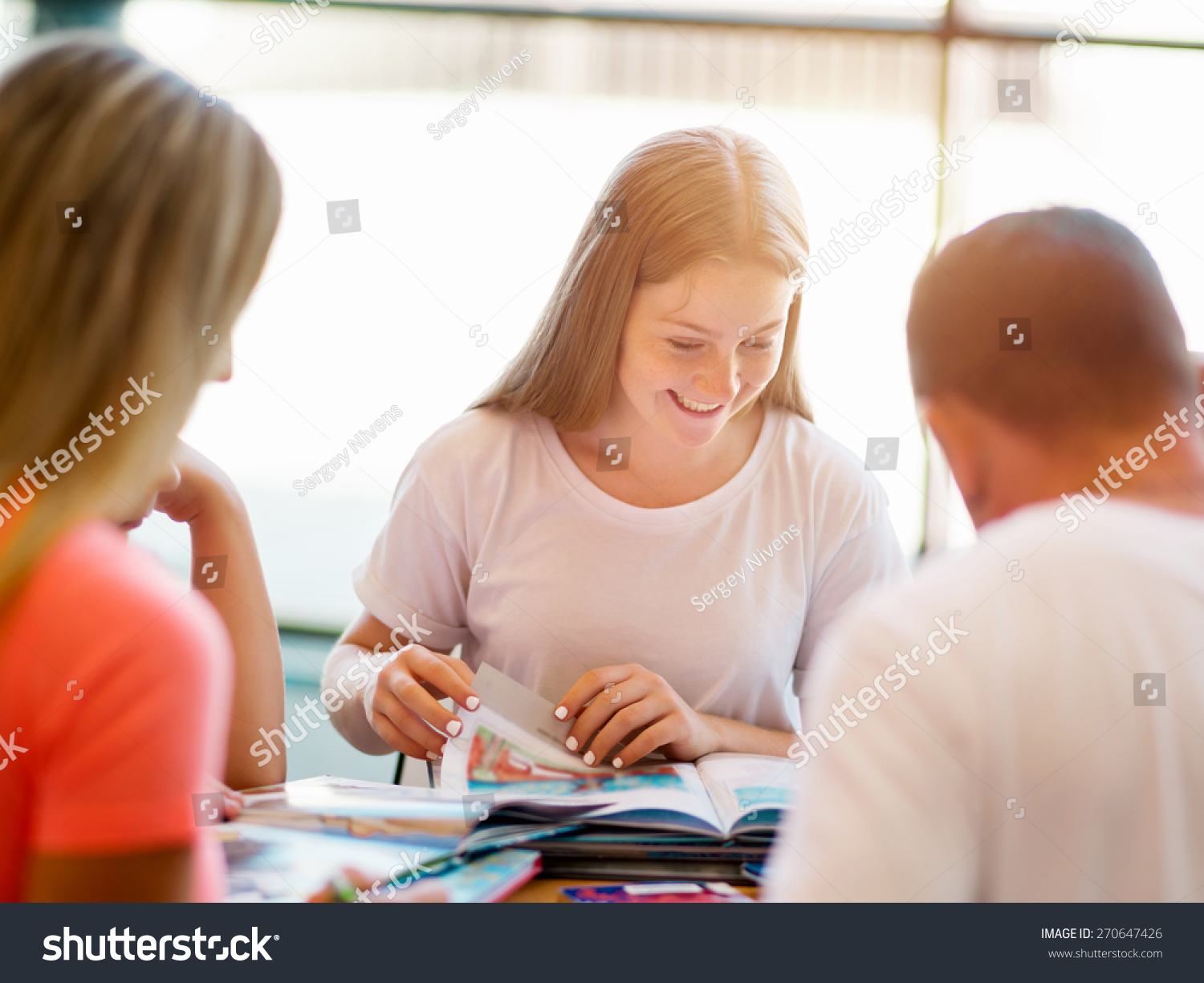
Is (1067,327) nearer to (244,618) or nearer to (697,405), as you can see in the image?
(697,405)

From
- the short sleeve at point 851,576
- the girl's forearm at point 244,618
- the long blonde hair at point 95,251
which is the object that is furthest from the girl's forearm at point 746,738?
the long blonde hair at point 95,251

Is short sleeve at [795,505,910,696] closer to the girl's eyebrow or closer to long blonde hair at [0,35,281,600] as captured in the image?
the girl's eyebrow

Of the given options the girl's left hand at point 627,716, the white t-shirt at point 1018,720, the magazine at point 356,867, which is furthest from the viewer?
the girl's left hand at point 627,716

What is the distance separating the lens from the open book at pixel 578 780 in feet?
2.70

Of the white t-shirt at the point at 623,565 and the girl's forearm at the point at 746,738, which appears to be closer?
the girl's forearm at the point at 746,738

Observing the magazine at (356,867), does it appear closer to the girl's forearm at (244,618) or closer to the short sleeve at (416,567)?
the girl's forearm at (244,618)

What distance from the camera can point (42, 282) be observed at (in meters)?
0.64

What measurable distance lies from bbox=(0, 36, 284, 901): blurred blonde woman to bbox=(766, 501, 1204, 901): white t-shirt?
16.8 inches

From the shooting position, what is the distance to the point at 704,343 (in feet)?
4.17

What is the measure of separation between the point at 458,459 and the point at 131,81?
80 centimetres

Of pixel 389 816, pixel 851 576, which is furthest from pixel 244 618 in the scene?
pixel 851 576

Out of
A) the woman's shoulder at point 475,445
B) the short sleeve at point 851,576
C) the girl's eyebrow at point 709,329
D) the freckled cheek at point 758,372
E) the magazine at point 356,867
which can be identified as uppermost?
the girl's eyebrow at point 709,329

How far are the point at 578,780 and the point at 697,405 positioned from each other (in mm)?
597
